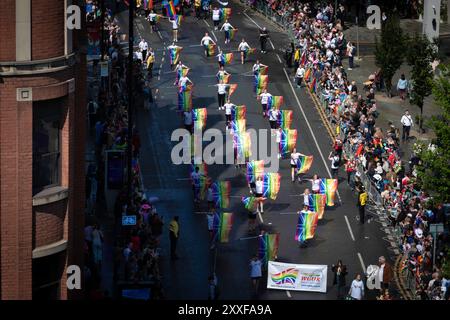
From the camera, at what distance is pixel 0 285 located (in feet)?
120

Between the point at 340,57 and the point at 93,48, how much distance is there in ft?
60.1

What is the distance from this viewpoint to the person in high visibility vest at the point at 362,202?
59688 mm

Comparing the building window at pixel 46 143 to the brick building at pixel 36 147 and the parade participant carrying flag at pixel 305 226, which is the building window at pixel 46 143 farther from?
the parade participant carrying flag at pixel 305 226

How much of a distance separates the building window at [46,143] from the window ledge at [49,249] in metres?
1.41

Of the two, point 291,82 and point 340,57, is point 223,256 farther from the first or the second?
point 340,57

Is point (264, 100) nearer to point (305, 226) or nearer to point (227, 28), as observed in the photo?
point (227, 28)

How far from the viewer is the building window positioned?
36500mm

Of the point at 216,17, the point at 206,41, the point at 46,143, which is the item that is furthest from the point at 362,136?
the point at 46,143

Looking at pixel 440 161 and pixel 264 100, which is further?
pixel 264 100

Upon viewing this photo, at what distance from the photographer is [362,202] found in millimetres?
59719

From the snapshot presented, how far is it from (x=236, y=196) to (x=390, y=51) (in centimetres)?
1945

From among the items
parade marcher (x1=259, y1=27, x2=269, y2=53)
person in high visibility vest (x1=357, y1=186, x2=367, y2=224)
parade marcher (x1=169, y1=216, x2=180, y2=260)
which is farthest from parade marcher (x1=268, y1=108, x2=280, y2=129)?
parade marcher (x1=169, y1=216, x2=180, y2=260)

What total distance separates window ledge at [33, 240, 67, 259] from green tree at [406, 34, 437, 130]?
38795mm
